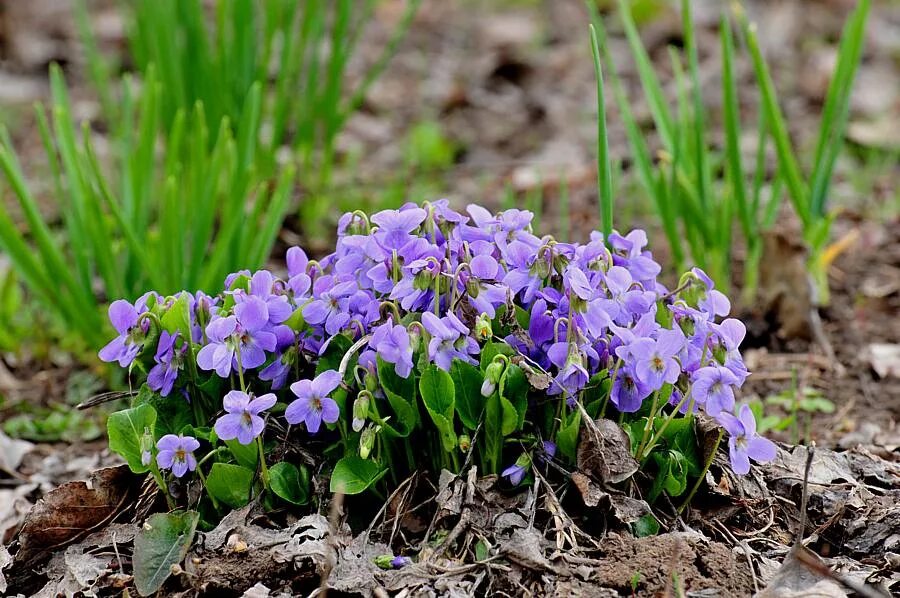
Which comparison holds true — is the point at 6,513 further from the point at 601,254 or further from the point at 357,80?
the point at 357,80

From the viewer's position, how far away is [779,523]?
5.62ft

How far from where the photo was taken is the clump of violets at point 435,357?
Result: 1523mm

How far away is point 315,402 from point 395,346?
16 cm

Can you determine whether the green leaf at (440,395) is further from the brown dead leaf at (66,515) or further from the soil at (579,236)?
the brown dead leaf at (66,515)

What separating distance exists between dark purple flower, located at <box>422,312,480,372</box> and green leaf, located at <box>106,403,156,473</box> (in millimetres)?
489

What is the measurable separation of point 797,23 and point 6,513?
17.0 ft

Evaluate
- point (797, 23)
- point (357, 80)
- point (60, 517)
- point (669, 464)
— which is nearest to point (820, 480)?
point (669, 464)

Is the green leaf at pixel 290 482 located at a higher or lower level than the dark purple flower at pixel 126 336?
lower

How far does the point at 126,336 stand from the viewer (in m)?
1.65

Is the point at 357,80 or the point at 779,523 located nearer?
the point at 779,523

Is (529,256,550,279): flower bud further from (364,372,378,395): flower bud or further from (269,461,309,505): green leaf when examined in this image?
(269,461,309,505): green leaf

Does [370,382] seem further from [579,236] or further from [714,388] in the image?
[579,236]

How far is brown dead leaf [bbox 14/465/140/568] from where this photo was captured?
5.71 ft

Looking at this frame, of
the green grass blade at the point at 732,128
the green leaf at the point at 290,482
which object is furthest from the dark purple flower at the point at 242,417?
the green grass blade at the point at 732,128
